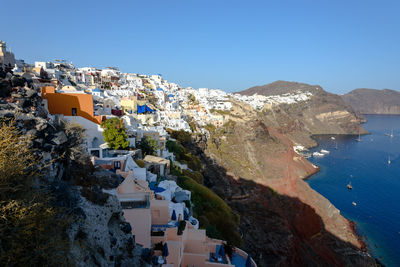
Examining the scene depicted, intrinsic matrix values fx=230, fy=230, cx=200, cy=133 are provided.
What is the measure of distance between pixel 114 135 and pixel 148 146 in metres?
4.71

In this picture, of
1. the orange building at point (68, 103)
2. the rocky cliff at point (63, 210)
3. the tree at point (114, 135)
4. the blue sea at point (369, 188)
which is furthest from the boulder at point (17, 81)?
the blue sea at point (369, 188)

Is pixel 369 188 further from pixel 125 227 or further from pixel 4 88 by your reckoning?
pixel 4 88

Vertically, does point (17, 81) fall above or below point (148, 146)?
above

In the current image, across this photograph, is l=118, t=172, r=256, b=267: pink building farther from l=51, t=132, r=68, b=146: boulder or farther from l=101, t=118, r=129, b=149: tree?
l=101, t=118, r=129, b=149: tree

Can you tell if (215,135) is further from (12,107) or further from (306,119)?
(306,119)

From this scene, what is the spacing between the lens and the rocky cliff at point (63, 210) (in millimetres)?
3562

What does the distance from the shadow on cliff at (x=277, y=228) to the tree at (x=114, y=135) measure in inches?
543

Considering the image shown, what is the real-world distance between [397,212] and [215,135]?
103 ft

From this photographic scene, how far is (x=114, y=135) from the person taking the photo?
1603cm

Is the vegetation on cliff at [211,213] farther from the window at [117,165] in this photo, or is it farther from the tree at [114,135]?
the window at [117,165]

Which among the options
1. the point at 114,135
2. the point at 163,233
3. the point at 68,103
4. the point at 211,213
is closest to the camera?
the point at 163,233

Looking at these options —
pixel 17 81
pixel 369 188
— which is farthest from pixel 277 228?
pixel 369 188

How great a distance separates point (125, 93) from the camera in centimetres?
3962

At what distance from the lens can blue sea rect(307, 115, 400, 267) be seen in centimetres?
2925
